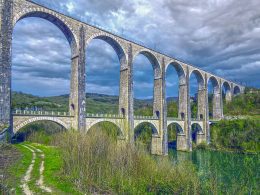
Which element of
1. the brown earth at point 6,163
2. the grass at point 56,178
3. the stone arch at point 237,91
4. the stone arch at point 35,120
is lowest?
the grass at point 56,178

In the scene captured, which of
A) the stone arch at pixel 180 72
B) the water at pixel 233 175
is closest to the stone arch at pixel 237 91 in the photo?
the stone arch at pixel 180 72

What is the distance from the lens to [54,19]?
30.9 m

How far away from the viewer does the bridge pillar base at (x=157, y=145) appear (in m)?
44.4

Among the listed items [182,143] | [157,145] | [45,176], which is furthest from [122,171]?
[182,143]

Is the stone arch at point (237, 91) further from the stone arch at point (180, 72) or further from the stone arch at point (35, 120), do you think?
the stone arch at point (35, 120)

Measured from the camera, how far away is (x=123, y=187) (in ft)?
43.8

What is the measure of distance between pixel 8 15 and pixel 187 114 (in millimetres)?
36508

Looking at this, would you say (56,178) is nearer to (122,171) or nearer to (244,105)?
(122,171)

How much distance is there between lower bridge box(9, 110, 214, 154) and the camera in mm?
26688

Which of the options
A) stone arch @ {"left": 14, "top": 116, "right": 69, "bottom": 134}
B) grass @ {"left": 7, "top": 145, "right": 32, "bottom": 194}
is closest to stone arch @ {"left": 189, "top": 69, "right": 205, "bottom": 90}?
stone arch @ {"left": 14, "top": 116, "right": 69, "bottom": 134}

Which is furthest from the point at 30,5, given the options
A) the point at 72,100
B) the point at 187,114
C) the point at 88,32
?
the point at 187,114

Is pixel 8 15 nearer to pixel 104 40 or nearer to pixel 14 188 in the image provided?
pixel 104 40

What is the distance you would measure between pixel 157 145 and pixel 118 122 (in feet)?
38.2

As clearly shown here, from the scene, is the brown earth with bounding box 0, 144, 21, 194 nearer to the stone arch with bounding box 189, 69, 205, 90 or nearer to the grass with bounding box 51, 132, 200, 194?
the grass with bounding box 51, 132, 200, 194
